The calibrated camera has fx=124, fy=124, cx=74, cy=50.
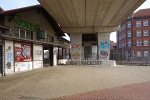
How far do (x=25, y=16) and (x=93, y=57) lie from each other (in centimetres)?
1201

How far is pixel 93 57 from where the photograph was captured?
20.1 m

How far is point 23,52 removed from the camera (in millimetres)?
11812

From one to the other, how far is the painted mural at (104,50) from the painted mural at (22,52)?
32.5 feet

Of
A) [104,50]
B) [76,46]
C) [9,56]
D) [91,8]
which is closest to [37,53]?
[9,56]

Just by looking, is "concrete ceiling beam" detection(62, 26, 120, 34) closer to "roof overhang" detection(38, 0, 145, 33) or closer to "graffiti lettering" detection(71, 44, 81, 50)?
"graffiti lettering" detection(71, 44, 81, 50)

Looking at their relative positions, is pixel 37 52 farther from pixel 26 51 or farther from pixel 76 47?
pixel 76 47

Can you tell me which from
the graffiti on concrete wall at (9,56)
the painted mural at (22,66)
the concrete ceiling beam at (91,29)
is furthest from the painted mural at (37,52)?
the concrete ceiling beam at (91,29)

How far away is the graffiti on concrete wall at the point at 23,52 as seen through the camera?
11059 mm

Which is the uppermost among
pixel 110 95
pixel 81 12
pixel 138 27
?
pixel 138 27

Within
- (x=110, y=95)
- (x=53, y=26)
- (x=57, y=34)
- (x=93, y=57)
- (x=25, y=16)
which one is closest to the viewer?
(x=110, y=95)

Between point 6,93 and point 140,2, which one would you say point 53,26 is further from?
point 6,93

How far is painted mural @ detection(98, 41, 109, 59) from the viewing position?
18.0 meters

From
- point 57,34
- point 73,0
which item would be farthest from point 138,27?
point 73,0

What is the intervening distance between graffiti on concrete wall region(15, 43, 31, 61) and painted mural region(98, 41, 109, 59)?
32.8ft
